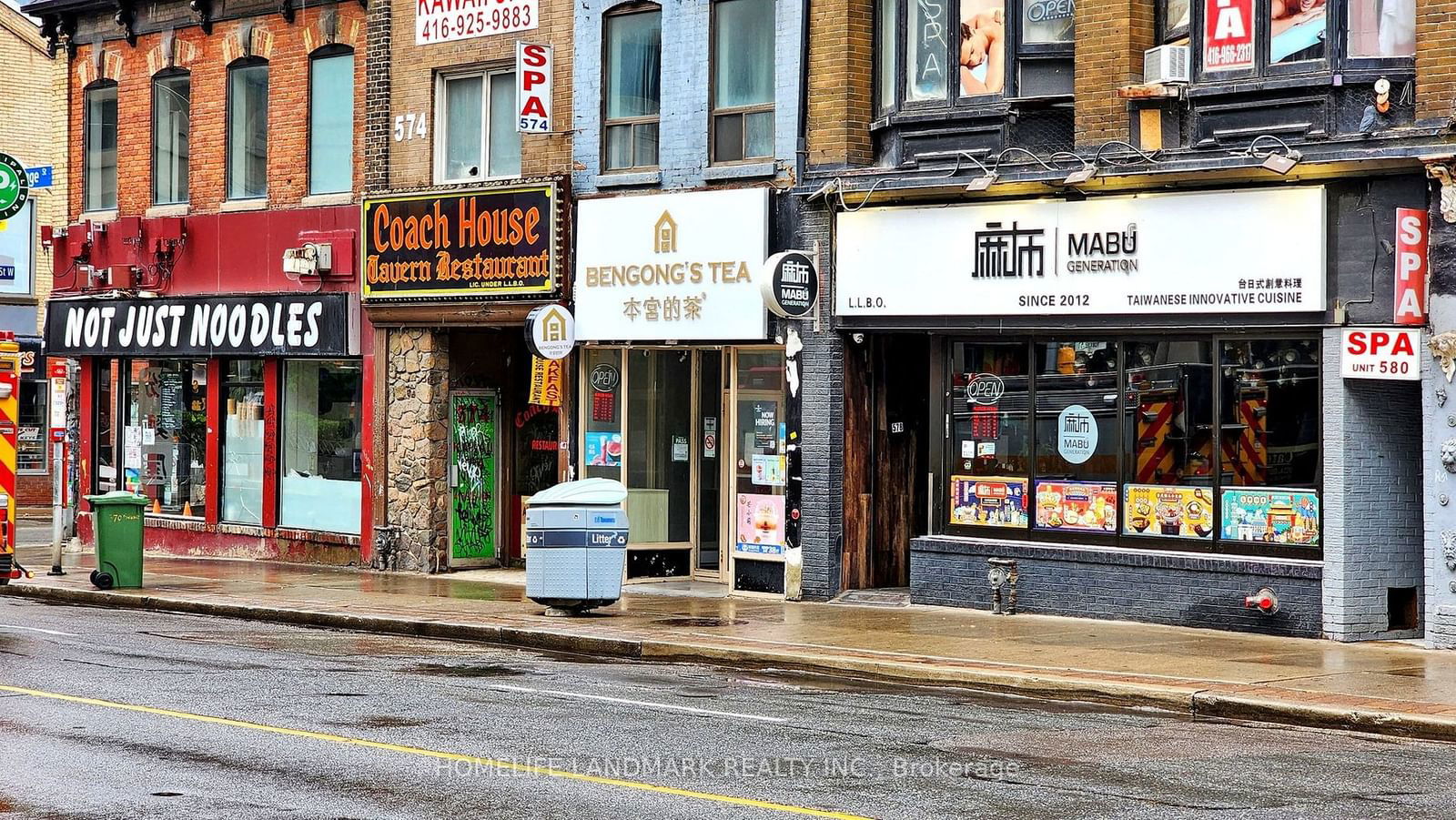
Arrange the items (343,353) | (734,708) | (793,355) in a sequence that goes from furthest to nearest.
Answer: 1. (343,353)
2. (793,355)
3. (734,708)

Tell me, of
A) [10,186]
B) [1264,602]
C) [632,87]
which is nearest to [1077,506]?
[1264,602]

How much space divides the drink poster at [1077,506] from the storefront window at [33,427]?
87.6ft

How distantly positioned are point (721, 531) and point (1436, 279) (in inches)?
364

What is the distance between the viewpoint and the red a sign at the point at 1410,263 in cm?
1565

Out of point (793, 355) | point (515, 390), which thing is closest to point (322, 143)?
point (515, 390)

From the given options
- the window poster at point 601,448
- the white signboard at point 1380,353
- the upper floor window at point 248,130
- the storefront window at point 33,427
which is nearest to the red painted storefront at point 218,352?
the upper floor window at point 248,130

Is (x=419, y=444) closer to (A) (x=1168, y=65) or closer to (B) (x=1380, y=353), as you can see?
(A) (x=1168, y=65)

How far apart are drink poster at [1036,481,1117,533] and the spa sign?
22.6ft

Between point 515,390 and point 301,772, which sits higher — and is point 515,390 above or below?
above

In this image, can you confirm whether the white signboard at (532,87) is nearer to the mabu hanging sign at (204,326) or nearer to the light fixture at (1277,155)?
the mabu hanging sign at (204,326)

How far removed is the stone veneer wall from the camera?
78.8ft

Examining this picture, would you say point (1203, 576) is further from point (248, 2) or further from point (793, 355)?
point (248, 2)

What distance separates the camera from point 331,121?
25.3 meters

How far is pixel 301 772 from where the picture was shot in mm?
9672
